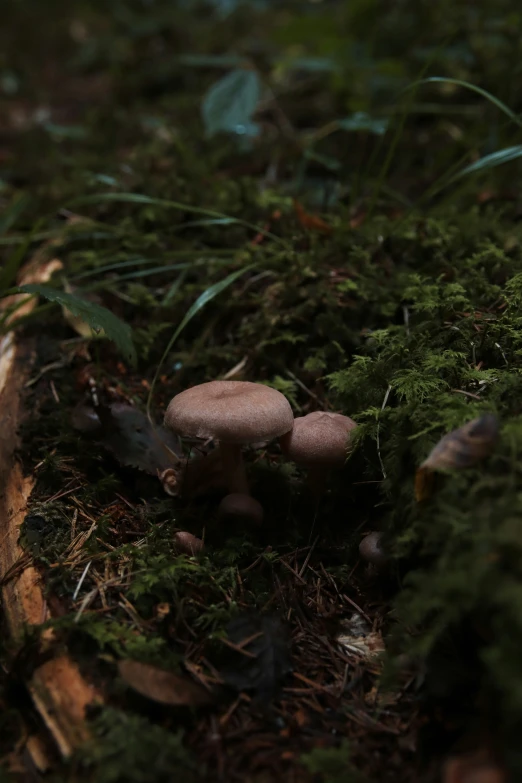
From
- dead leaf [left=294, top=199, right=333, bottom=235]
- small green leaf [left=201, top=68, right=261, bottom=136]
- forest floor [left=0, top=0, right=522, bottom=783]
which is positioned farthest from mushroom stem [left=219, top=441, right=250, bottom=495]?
small green leaf [left=201, top=68, right=261, bottom=136]

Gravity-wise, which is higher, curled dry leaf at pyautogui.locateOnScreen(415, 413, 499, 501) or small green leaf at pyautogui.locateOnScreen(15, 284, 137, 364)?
small green leaf at pyautogui.locateOnScreen(15, 284, 137, 364)

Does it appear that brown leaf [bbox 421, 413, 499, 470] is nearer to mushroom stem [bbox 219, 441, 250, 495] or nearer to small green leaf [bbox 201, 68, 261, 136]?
mushroom stem [bbox 219, 441, 250, 495]

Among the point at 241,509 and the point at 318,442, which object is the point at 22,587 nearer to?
the point at 241,509

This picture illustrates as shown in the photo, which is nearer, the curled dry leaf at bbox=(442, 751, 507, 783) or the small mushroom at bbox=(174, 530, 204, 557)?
the curled dry leaf at bbox=(442, 751, 507, 783)

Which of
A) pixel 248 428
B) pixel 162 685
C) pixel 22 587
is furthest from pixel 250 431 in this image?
pixel 22 587

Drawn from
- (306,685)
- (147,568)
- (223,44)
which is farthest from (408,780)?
(223,44)

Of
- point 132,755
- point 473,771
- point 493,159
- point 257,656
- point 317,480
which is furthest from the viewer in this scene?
point 493,159

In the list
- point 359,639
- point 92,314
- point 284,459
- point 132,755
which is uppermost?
point 92,314
